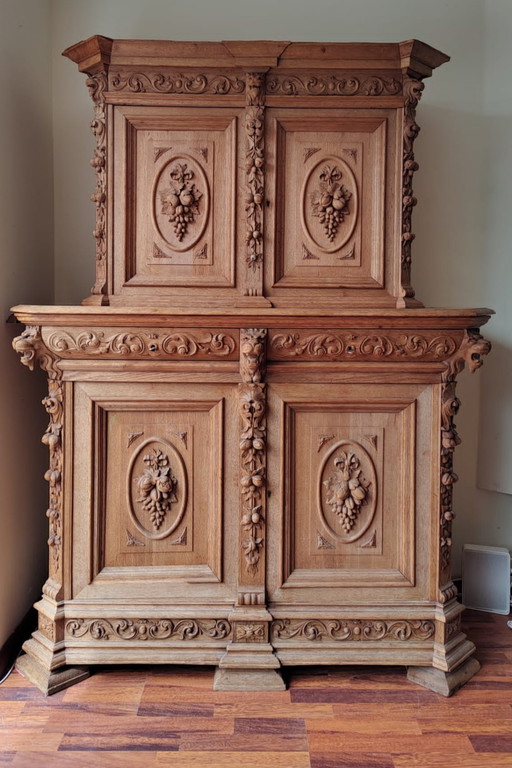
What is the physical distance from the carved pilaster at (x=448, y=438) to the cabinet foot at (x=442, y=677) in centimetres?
23

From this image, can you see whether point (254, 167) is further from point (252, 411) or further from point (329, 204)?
point (252, 411)

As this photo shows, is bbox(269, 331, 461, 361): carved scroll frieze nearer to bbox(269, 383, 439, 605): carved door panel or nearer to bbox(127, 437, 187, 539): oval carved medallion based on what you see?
bbox(269, 383, 439, 605): carved door panel

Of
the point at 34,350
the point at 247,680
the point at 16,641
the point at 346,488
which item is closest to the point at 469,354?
the point at 346,488

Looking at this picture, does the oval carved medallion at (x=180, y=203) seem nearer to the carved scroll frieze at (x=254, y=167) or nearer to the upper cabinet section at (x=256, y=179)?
the upper cabinet section at (x=256, y=179)

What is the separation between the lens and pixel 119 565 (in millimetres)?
2518

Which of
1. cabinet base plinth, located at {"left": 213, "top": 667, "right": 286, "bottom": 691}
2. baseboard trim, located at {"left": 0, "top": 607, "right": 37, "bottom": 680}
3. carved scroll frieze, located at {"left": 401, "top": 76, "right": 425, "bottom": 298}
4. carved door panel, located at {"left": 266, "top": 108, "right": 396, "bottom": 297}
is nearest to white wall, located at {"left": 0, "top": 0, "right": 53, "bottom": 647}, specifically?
baseboard trim, located at {"left": 0, "top": 607, "right": 37, "bottom": 680}

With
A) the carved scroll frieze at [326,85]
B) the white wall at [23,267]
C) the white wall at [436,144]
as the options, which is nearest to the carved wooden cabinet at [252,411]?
the carved scroll frieze at [326,85]

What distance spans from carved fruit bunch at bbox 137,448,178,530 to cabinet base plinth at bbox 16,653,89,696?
1.82ft

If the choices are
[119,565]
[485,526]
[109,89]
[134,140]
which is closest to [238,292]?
[134,140]

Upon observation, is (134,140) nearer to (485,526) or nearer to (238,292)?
(238,292)

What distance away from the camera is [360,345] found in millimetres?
2416

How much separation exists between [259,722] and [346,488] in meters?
0.76

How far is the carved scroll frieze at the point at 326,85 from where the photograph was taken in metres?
2.48

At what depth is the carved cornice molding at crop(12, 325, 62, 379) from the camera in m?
2.37
